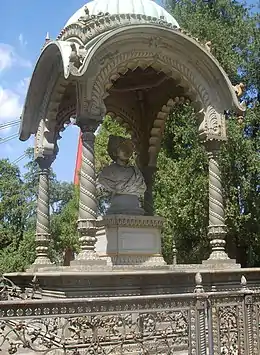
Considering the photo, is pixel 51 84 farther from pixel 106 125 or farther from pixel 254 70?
pixel 106 125

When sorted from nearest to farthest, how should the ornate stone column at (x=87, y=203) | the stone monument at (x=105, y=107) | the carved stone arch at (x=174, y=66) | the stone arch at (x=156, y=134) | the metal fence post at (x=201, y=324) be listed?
the metal fence post at (x=201, y=324) → the ornate stone column at (x=87, y=203) → the stone monument at (x=105, y=107) → the carved stone arch at (x=174, y=66) → the stone arch at (x=156, y=134)

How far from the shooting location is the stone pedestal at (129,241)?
27.1 ft

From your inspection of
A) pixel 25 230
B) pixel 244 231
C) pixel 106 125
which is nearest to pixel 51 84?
pixel 244 231

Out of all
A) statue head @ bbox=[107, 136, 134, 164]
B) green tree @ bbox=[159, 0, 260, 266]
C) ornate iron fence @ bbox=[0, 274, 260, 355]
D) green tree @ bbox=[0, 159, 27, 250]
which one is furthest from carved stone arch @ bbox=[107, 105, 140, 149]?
green tree @ bbox=[0, 159, 27, 250]

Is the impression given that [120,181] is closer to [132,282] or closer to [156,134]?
[156,134]

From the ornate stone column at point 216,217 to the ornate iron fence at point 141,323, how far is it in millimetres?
2705

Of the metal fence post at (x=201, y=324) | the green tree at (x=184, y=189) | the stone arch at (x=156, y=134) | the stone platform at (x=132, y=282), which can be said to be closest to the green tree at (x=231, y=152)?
the green tree at (x=184, y=189)

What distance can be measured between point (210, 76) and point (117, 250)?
3578 mm

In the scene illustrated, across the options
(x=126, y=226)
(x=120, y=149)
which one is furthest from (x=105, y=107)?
(x=126, y=226)

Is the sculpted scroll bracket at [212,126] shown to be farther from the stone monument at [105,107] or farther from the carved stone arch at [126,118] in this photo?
the carved stone arch at [126,118]

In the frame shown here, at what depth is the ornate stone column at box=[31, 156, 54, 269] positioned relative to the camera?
9.06 metres

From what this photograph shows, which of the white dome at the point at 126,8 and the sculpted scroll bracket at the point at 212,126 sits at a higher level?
the white dome at the point at 126,8

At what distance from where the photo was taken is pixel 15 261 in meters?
22.8

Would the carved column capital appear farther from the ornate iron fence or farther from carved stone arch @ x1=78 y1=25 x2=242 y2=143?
the ornate iron fence
